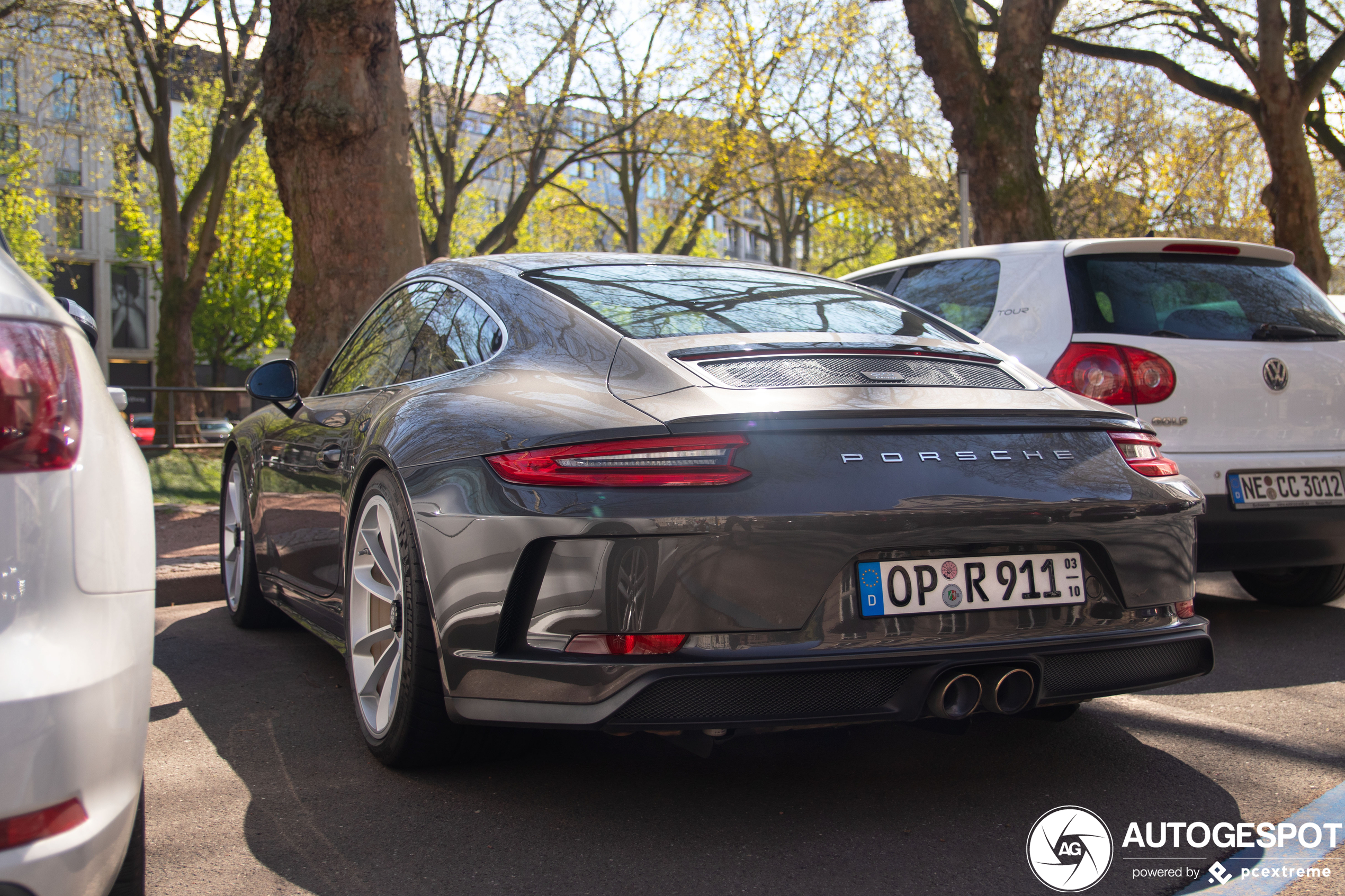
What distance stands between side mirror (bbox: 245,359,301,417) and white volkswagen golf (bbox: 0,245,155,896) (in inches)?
99.2

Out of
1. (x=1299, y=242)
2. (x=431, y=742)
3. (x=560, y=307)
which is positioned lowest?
(x=431, y=742)

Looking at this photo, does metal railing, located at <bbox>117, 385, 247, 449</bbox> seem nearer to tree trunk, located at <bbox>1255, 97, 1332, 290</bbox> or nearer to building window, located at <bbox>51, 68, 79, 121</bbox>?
building window, located at <bbox>51, 68, 79, 121</bbox>

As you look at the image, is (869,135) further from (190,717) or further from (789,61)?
(190,717)

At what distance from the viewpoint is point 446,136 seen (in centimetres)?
2512

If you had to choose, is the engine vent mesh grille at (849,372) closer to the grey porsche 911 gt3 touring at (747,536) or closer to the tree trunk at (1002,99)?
the grey porsche 911 gt3 touring at (747,536)

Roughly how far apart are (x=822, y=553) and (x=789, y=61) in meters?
28.5

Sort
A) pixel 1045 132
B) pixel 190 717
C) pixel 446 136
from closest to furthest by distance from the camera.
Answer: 1. pixel 190 717
2. pixel 446 136
3. pixel 1045 132

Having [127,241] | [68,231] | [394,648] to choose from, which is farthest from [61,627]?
[127,241]

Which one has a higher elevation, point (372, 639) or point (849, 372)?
point (849, 372)

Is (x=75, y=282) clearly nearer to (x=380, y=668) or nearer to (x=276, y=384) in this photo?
(x=276, y=384)

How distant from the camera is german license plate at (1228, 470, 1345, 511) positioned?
176 inches

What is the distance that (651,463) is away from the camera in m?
2.37

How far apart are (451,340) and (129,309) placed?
55.1 m

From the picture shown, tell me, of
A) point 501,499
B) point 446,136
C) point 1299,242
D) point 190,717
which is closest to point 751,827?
point 501,499
